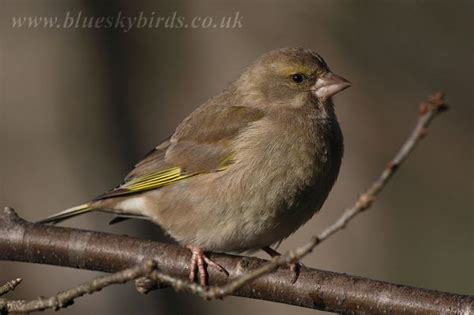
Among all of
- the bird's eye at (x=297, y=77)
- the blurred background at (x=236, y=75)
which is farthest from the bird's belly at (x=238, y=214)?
the blurred background at (x=236, y=75)

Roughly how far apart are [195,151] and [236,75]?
245 inches

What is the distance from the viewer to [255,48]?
14359 mm

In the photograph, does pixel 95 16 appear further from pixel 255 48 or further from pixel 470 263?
pixel 470 263

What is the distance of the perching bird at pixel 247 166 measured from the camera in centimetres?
606

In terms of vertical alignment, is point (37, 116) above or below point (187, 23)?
below

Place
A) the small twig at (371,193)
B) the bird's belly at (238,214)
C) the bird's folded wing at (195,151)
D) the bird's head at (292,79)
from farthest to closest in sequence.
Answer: the bird's head at (292,79), the bird's folded wing at (195,151), the bird's belly at (238,214), the small twig at (371,193)

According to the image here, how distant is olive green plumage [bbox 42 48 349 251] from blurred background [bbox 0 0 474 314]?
11.0ft

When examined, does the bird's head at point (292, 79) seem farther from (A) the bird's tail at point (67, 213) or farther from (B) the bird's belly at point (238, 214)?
(A) the bird's tail at point (67, 213)

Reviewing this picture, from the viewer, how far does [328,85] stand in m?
6.72

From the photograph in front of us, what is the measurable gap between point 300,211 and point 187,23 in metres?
9.08

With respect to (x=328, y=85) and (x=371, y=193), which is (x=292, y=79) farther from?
(x=371, y=193)

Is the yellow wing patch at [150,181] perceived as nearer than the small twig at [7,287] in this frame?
No

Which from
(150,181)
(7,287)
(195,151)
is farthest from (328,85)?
(7,287)

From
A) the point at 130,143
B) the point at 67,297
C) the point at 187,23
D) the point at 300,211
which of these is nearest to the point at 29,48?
the point at 130,143
